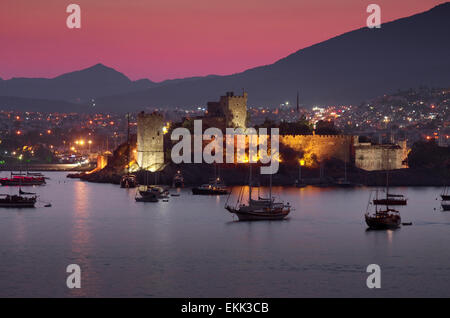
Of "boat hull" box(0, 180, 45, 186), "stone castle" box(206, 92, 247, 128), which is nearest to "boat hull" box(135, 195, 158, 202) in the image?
"stone castle" box(206, 92, 247, 128)

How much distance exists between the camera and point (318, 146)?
64.5m

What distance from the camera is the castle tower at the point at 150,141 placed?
61.1 metres

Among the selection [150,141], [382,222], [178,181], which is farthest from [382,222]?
[150,141]

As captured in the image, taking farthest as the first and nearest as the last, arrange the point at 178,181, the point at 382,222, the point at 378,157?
the point at 378,157 < the point at 178,181 < the point at 382,222

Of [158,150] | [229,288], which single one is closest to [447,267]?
[229,288]

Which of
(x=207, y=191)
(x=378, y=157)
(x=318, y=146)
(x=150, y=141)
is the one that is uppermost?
(x=150, y=141)

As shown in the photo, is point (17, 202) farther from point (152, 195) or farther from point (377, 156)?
point (377, 156)

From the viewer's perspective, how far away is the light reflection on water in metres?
24.5

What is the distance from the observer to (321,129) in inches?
2717

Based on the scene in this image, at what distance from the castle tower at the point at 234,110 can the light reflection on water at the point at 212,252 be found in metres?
17.9

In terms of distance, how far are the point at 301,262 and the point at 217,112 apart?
37.7 m

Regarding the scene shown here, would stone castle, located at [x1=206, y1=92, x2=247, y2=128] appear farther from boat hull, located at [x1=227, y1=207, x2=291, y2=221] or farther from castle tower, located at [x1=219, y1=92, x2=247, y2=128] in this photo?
boat hull, located at [x1=227, y1=207, x2=291, y2=221]

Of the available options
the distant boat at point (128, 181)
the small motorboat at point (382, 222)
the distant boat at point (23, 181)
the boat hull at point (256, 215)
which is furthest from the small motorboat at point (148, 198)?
the distant boat at point (23, 181)

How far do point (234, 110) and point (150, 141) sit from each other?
7.89 m
